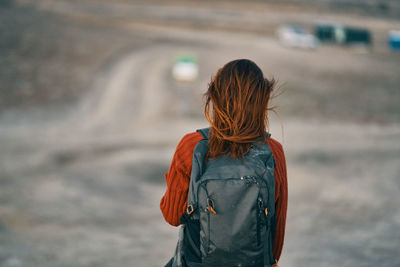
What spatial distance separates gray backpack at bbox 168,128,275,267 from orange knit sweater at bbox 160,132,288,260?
64 mm

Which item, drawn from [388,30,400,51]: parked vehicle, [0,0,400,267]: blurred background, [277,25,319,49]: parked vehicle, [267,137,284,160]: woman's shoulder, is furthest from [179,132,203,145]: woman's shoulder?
[388,30,400,51]: parked vehicle

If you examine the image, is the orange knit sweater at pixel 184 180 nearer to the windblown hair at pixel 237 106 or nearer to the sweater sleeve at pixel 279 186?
the sweater sleeve at pixel 279 186

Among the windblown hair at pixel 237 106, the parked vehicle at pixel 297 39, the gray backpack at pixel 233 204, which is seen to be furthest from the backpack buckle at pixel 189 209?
the parked vehicle at pixel 297 39

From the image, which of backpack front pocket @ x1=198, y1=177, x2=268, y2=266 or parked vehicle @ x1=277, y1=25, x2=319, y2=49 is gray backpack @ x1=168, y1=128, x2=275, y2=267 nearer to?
backpack front pocket @ x1=198, y1=177, x2=268, y2=266

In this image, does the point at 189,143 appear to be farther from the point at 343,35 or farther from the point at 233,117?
the point at 343,35

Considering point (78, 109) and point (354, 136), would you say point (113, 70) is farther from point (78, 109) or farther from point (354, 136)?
point (354, 136)

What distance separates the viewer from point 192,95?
15.0 meters

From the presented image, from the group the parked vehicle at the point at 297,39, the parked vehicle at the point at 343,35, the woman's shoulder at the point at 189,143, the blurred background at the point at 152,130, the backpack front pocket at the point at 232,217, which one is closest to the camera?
the backpack front pocket at the point at 232,217

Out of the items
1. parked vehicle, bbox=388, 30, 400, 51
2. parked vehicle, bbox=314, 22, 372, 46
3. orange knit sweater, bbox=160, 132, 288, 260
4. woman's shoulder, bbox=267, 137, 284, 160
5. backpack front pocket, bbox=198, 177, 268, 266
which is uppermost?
parked vehicle, bbox=314, 22, 372, 46

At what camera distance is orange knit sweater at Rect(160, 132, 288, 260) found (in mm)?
1879

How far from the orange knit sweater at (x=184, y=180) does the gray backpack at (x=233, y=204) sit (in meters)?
0.06

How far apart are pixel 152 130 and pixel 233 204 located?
380 inches

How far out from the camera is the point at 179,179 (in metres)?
1.91

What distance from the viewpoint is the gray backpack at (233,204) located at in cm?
179
